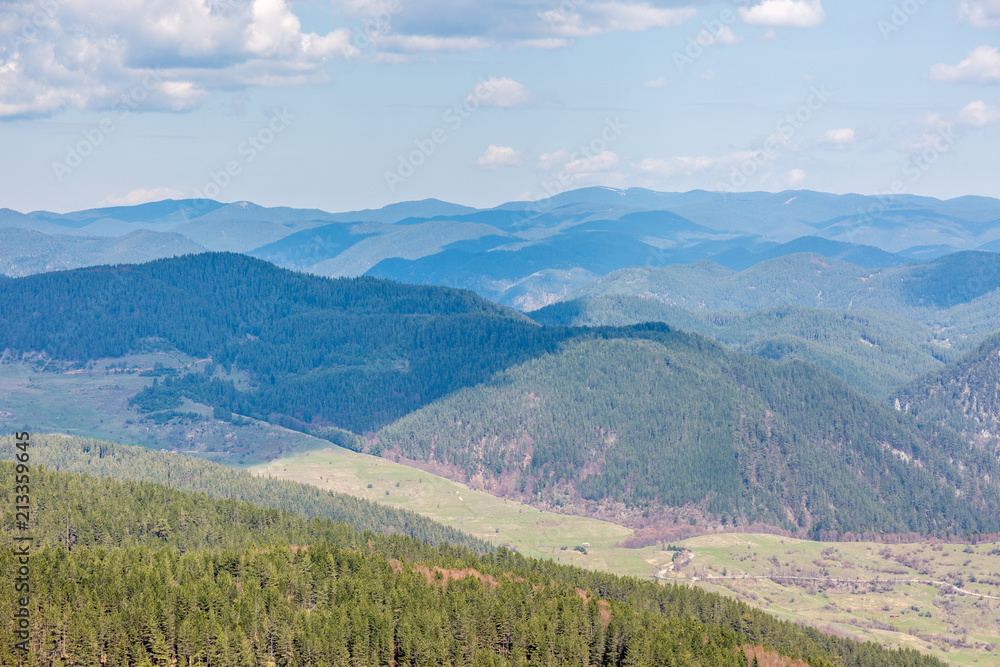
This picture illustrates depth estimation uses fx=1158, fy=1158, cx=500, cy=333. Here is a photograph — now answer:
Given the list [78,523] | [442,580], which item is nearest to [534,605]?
[442,580]

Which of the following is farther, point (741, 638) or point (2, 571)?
point (741, 638)

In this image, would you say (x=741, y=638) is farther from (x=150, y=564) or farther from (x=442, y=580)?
(x=150, y=564)

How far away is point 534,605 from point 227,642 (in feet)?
173

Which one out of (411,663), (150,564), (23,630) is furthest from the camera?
(150,564)

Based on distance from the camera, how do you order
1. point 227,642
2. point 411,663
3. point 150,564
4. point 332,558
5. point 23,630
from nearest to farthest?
point 23,630, point 227,642, point 411,663, point 150,564, point 332,558

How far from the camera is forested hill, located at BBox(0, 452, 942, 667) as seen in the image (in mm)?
143000

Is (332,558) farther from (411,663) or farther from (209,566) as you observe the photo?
(411,663)

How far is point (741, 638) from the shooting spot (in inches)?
7603

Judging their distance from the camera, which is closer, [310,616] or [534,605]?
[310,616]

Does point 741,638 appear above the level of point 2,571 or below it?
below

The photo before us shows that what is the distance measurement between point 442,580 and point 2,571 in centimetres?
6855

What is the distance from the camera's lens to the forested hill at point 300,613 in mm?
143000

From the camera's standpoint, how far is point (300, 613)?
15862cm

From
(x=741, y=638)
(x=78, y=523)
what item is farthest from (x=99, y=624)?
(x=741, y=638)
